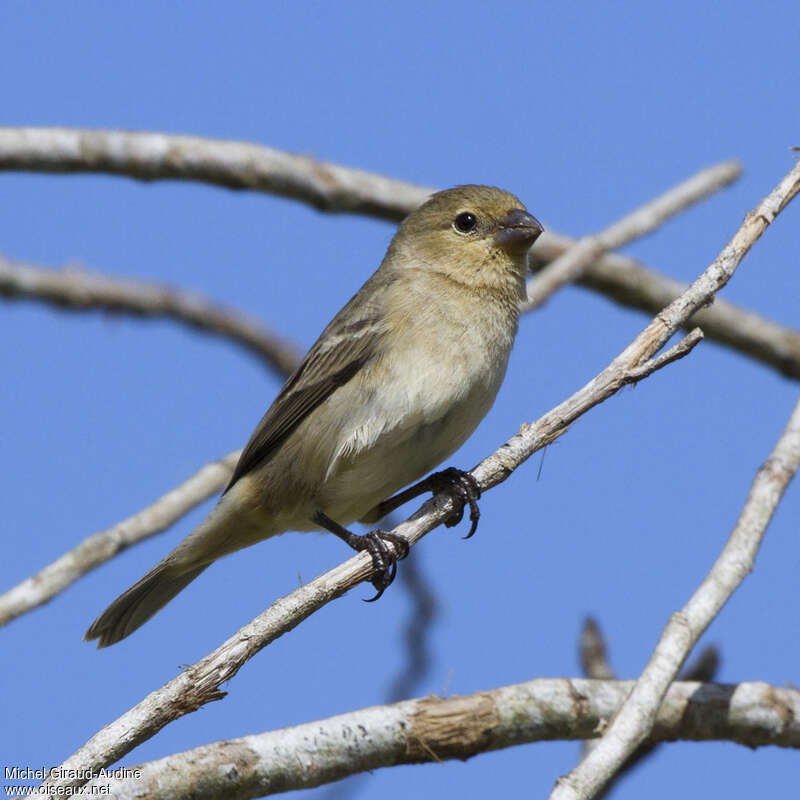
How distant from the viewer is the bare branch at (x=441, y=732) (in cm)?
426

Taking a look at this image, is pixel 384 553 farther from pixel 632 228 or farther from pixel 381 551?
pixel 632 228

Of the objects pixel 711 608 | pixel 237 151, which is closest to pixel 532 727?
pixel 711 608

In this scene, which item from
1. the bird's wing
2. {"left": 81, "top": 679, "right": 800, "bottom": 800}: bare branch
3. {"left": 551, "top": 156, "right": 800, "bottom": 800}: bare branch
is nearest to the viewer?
{"left": 551, "top": 156, "right": 800, "bottom": 800}: bare branch

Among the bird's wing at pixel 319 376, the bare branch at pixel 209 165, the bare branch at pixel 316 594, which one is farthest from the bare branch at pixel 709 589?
the bare branch at pixel 209 165

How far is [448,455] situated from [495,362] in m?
0.48

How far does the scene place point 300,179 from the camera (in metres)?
6.89

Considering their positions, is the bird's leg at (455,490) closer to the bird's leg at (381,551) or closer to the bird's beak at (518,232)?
the bird's leg at (381,551)

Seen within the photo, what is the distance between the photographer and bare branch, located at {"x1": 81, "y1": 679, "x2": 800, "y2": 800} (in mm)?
4258

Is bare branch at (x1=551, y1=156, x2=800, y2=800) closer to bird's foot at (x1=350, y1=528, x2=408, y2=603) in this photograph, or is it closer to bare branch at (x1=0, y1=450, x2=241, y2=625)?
bird's foot at (x1=350, y1=528, x2=408, y2=603)

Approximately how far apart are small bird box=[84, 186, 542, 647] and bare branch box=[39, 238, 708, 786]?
393 mm

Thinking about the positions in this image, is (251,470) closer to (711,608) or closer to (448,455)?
(448,455)

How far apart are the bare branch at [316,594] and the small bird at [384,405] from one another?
39 cm

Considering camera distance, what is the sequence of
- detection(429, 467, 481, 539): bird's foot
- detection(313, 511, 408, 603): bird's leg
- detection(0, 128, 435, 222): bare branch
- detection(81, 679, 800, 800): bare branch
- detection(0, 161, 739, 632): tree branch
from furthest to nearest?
detection(0, 161, 739, 632): tree branch
detection(0, 128, 435, 222): bare branch
detection(429, 467, 481, 539): bird's foot
detection(313, 511, 408, 603): bird's leg
detection(81, 679, 800, 800): bare branch

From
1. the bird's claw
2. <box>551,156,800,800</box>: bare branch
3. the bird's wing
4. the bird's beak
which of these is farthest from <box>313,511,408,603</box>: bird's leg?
the bird's beak
